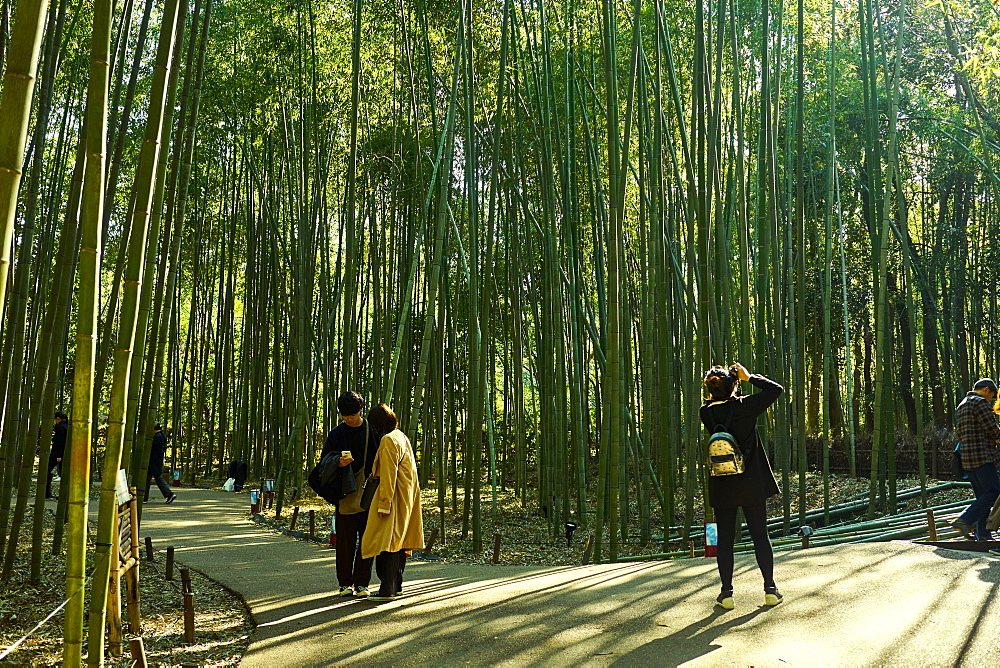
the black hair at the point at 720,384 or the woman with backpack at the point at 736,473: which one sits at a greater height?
the black hair at the point at 720,384

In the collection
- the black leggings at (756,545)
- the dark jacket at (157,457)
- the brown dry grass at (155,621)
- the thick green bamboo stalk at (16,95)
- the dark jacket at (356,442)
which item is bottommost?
the brown dry grass at (155,621)

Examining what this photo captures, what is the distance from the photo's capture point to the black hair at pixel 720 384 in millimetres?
2957

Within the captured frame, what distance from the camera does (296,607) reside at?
126 inches

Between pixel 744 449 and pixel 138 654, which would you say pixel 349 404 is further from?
pixel 744 449

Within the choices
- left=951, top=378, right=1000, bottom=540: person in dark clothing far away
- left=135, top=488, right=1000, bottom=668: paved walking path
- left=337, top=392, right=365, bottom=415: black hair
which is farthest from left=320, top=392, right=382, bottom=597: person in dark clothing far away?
left=951, top=378, right=1000, bottom=540: person in dark clothing far away

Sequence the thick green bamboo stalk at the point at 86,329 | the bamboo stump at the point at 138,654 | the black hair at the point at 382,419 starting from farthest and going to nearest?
the black hair at the point at 382,419 < the bamboo stump at the point at 138,654 < the thick green bamboo stalk at the point at 86,329

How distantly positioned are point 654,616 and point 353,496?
1.22 metres

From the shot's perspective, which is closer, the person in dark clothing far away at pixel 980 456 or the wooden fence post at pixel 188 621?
the wooden fence post at pixel 188 621

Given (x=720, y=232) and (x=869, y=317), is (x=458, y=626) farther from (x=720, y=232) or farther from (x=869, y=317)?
(x=869, y=317)

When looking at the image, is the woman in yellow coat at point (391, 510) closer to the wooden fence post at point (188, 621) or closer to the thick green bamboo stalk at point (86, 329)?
the wooden fence post at point (188, 621)

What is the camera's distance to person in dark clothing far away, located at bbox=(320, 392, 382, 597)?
3.31 metres

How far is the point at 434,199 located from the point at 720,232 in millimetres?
3317

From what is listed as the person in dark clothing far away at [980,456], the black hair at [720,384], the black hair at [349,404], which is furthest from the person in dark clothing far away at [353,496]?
the person in dark clothing far away at [980,456]

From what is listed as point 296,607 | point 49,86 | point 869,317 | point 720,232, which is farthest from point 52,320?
point 869,317
